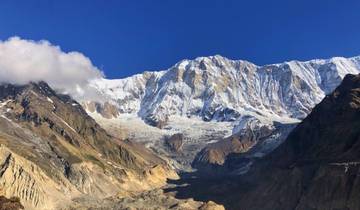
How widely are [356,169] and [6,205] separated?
11086 cm

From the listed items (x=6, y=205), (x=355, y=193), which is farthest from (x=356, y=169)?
(x=6, y=205)

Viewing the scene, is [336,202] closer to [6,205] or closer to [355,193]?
[355,193]

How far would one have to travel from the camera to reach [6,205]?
393ft

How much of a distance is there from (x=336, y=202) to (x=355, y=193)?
8.12 metres

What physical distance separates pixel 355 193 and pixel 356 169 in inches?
372

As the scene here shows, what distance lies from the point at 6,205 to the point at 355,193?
10452 cm

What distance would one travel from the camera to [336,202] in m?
199

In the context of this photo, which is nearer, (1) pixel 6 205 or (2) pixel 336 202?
(1) pixel 6 205

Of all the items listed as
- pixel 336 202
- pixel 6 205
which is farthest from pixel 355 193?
pixel 6 205

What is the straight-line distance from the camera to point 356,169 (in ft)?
655

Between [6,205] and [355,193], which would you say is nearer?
[6,205]

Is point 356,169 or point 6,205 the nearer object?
point 6,205

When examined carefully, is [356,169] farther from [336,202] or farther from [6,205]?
[6,205]
